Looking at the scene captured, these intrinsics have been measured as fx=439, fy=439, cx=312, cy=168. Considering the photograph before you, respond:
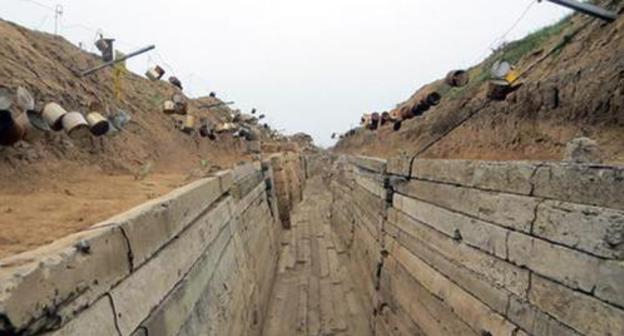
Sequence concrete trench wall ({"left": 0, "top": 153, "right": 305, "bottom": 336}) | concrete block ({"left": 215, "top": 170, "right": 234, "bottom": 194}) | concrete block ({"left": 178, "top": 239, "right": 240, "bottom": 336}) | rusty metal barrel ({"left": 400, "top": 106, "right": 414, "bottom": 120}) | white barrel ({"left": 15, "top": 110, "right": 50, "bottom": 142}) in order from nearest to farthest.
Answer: concrete trench wall ({"left": 0, "top": 153, "right": 305, "bottom": 336}) < concrete block ({"left": 178, "top": 239, "right": 240, "bottom": 336}) < white barrel ({"left": 15, "top": 110, "right": 50, "bottom": 142}) < concrete block ({"left": 215, "top": 170, "right": 234, "bottom": 194}) < rusty metal barrel ({"left": 400, "top": 106, "right": 414, "bottom": 120})

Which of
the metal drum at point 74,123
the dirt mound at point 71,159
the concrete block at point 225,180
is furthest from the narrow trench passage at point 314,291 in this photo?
the metal drum at point 74,123

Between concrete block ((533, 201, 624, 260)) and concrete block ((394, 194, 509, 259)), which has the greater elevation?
concrete block ((533, 201, 624, 260))

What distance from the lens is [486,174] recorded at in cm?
531

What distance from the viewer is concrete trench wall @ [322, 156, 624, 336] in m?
Result: 3.54

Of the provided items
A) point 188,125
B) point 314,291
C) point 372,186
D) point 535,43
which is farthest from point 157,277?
point 188,125

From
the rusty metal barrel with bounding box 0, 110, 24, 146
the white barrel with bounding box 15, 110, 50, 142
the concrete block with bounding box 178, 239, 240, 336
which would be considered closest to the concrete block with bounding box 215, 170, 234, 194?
the concrete block with bounding box 178, 239, 240, 336

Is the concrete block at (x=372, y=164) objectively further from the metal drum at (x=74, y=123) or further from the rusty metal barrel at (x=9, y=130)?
the rusty metal barrel at (x=9, y=130)

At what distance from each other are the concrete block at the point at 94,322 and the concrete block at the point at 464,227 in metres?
3.96

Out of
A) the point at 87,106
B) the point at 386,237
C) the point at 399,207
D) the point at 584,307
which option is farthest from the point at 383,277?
the point at 87,106

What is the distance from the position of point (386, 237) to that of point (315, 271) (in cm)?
619

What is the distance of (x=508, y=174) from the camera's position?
4836 mm

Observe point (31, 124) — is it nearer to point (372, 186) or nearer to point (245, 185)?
point (245, 185)

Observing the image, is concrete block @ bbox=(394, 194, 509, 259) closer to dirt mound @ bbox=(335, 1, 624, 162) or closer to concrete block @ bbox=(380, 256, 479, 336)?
concrete block @ bbox=(380, 256, 479, 336)

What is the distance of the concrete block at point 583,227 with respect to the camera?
3.37m
